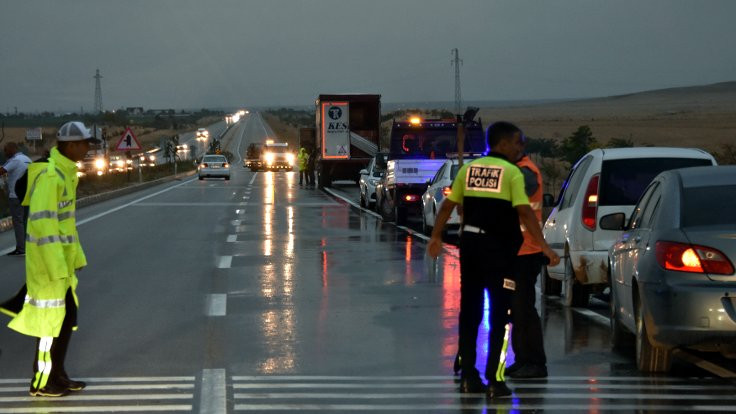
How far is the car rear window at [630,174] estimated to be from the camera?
12.5 m

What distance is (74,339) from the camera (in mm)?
10992

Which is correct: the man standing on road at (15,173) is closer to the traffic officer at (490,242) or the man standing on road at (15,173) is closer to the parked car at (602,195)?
the parked car at (602,195)

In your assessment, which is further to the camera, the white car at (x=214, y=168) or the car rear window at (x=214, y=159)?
the car rear window at (x=214, y=159)

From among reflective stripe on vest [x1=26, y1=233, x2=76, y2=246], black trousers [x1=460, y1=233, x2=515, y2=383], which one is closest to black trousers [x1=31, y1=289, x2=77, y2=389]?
reflective stripe on vest [x1=26, y1=233, x2=76, y2=246]

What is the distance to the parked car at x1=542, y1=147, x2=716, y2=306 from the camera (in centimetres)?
1236

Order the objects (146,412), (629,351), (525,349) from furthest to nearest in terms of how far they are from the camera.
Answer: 1. (629,351)
2. (525,349)
3. (146,412)

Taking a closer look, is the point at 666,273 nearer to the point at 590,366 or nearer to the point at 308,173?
the point at 590,366

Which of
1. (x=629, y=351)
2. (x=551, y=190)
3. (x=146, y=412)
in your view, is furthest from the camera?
(x=551, y=190)

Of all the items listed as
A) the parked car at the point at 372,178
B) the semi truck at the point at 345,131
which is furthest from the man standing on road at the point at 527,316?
the semi truck at the point at 345,131

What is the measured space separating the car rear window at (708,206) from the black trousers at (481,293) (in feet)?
4.80

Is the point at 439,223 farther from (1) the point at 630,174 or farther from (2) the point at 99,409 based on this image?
(1) the point at 630,174

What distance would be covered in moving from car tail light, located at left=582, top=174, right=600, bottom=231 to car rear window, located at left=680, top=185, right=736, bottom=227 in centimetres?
329

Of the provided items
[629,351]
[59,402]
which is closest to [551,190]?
[629,351]

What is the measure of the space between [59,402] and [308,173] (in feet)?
147
